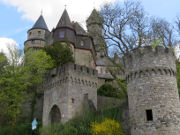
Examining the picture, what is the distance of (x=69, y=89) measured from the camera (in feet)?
68.1

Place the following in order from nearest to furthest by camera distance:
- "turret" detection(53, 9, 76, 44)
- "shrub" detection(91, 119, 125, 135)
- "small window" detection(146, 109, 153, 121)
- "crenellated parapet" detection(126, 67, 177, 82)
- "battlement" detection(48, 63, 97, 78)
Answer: "small window" detection(146, 109, 153, 121) → "crenellated parapet" detection(126, 67, 177, 82) → "shrub" detection(91, 119, 125, 135) → "battlement" detection(48, 63, 97, 78) → "turret" detection(53, 9, 76, 44)

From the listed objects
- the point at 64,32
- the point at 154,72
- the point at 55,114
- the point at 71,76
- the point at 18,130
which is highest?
the point at 64,32

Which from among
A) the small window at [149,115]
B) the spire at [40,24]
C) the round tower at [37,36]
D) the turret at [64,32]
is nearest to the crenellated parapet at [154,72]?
the small window at [149,115]

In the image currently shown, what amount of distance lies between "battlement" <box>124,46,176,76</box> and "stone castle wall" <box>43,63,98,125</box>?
7845mm

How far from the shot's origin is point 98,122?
52.8 feet

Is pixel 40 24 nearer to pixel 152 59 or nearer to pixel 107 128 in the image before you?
pixel 107 128

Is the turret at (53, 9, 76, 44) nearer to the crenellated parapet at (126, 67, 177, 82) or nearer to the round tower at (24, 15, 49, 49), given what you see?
the round tower at (24, 15, 49, 49)

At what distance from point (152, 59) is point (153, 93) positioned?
7.24 feet

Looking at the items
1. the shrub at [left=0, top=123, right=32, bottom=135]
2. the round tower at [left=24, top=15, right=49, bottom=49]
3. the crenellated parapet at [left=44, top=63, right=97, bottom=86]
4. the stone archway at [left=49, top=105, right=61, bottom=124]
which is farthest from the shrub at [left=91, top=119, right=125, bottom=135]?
the round tower at [left=24, top=15, right=49, bottom=49]

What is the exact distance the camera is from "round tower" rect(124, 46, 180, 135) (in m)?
A: 13.0

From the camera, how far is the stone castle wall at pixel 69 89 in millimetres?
20453

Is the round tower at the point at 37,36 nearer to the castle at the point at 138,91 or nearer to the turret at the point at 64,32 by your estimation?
the turret at the point at 64,32

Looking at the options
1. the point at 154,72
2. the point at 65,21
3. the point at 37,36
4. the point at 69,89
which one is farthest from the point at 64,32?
the point at 154,72

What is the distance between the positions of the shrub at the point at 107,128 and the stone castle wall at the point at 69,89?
5.19 meters
